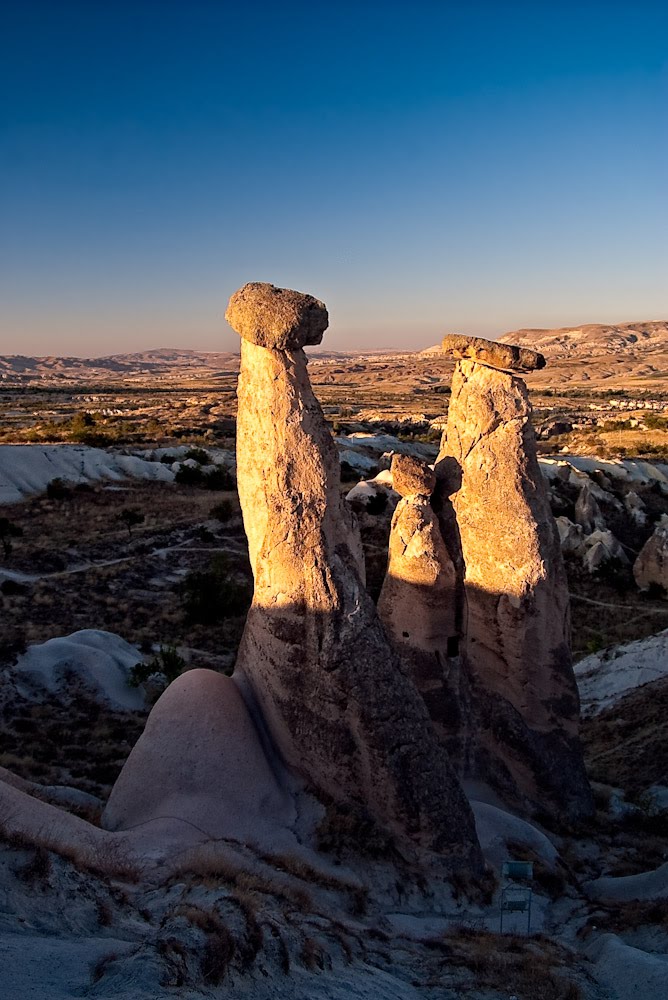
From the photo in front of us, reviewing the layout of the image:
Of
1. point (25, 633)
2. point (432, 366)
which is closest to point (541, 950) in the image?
point (25, 633)

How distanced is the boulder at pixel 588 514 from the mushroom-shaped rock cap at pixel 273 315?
22842 millimetres

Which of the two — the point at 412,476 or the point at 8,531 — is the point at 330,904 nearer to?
the point at 412,476

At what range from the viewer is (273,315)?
22.8ft

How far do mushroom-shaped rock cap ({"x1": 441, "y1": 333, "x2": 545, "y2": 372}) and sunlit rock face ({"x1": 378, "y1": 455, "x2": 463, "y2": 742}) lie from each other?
1.87 m

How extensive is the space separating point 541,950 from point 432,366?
597 feet

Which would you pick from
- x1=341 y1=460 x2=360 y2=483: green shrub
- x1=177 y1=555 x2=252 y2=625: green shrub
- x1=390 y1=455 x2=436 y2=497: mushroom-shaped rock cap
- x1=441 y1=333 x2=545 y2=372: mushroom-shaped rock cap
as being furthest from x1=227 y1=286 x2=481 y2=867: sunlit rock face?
x1=341 y1=460 x2=360 y2=483: green shrub

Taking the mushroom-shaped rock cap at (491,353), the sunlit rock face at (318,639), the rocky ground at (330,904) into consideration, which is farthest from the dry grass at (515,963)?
the mushroom-shaped rock cap at (491,353)

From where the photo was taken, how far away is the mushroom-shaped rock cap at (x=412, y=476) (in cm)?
872

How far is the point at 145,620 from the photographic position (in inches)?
A: 707

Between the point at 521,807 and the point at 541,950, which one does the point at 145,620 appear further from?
the point at 541,950

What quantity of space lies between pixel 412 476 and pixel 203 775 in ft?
13.2

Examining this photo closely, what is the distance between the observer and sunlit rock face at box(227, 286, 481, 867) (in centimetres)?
666

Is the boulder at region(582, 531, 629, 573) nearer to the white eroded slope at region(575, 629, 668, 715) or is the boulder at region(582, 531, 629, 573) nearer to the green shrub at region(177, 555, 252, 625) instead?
the white eroded slope at region(575, 629, 668, 715)

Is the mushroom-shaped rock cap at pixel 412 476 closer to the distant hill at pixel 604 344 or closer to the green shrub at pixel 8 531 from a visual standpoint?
the green shrub at pixel 8 531
